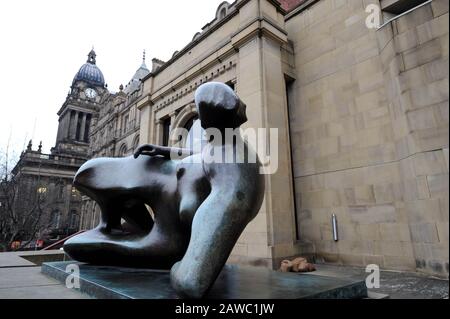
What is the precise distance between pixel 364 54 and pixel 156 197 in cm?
785

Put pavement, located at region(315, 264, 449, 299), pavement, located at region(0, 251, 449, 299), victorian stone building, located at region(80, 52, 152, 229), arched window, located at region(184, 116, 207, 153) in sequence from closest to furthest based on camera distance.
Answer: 1. pavement, located at region(0, 251, 449, 299)
2. pavement, located at region(315, 264, 449, 299)
3. arched window, located at region(184, 116, 207, 153)
4. victorian stone building, located at region(80, 52, 152, 229)

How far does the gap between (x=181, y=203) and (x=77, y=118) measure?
76161mm

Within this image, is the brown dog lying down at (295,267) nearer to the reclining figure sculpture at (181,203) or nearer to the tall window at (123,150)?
the reclining figure sculpture at (181,203)

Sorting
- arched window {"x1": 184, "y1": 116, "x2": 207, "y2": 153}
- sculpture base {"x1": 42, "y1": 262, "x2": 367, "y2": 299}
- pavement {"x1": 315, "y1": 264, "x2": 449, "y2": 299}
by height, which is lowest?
pavement {"x1": 315, "y1": 264, "x2": 449, "y2": 299}

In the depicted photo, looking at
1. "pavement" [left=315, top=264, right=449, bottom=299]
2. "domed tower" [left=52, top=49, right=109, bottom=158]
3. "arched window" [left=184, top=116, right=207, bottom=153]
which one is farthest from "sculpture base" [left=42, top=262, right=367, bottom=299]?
"domed tower" [left=52, top=49, right=109, bottom=158]

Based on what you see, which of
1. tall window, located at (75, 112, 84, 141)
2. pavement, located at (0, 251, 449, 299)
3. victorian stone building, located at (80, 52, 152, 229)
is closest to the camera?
pavement, located at (0, 251, 449, 299)

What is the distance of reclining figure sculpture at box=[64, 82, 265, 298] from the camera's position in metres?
2.72

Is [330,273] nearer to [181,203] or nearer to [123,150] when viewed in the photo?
[181,203]

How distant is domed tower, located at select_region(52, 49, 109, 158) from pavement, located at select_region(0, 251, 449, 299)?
66.7 m

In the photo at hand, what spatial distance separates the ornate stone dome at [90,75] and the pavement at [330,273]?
84000mm

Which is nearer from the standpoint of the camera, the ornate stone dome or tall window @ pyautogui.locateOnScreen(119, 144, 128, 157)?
tall window @ pyautogui.locateOnScreen(119, 144, 128, 157)

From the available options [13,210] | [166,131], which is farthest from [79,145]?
[166,131]

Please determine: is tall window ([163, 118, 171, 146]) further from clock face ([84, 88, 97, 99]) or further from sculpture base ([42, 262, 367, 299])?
clock face ([84, 88, 97, 99])

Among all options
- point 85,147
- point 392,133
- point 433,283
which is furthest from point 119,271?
point 85,147
